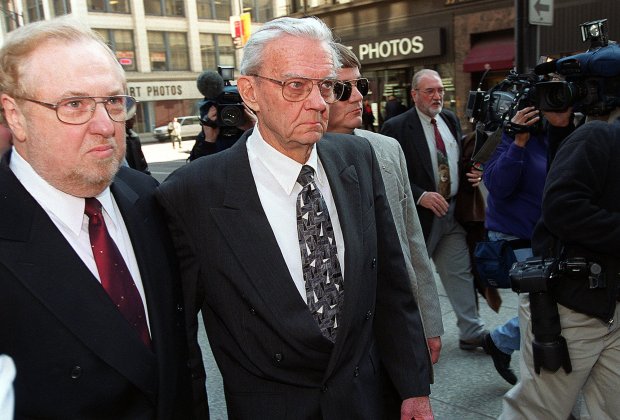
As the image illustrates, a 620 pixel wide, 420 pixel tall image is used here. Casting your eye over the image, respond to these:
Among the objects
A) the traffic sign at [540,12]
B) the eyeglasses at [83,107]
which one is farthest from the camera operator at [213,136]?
the traffic sign at [540,12]

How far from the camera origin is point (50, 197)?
1548mm

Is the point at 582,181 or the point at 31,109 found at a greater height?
the point at 31,109

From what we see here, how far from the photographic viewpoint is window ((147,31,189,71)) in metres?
41.4

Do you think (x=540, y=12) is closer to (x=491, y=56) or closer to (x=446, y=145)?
(x=446, y=145)

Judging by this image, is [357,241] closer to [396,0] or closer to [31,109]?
[31,109]

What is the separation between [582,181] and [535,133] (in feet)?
4.27

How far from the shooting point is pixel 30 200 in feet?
4.88

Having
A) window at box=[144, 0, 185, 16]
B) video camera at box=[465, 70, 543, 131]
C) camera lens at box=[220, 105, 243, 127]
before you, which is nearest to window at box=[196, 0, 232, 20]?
window at box=[144, 0, 185, 16]

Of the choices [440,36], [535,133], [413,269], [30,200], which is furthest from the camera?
[440,36]

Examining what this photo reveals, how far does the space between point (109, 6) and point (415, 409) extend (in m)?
42.9

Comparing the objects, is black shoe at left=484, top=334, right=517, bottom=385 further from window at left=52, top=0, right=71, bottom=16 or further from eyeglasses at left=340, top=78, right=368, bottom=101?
window at left=52, top=0, right=71, bottom=16

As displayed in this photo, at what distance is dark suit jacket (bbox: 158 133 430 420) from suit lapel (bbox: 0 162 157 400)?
36cm

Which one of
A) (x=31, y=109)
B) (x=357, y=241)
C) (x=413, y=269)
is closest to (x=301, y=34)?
(x=357, y=241)

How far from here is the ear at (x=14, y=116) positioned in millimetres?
1541
